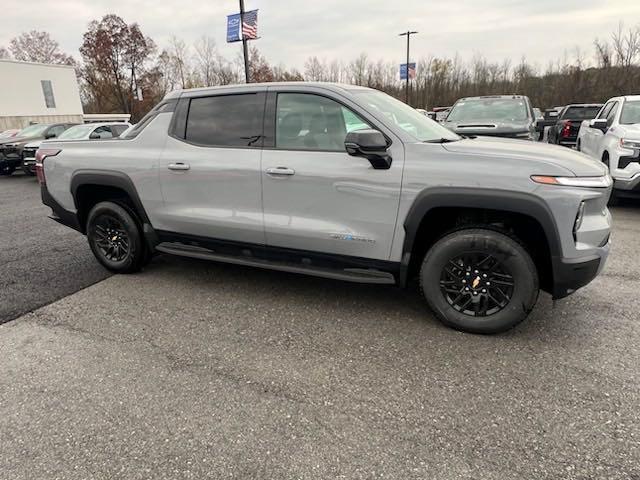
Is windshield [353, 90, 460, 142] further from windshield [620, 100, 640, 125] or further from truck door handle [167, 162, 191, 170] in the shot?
windshield [620, 100, 640, 125]

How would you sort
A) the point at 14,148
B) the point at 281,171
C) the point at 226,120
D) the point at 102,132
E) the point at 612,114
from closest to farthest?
the point at 281,171
the point at 226,120
the point at 612,114
the point at 102,132
the point at 14,148

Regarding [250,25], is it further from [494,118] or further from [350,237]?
[350,237]

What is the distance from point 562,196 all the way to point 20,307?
14.4 ft

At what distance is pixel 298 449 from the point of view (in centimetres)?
220

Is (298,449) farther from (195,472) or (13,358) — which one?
(13,358)

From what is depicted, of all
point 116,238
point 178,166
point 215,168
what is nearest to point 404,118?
point 215,168

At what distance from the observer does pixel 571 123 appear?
13.6 m

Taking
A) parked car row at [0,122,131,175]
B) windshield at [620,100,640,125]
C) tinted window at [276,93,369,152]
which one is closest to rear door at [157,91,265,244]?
tinted window at [276,93,369,152]

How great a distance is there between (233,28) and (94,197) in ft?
39.9

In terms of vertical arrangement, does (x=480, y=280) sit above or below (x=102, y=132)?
below

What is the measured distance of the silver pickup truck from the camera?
9.66ft

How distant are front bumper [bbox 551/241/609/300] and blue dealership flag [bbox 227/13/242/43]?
1437 centimetres

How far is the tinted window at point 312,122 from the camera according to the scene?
11.3 feet

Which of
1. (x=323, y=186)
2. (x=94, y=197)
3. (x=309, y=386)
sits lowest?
(x=309, y=386)
